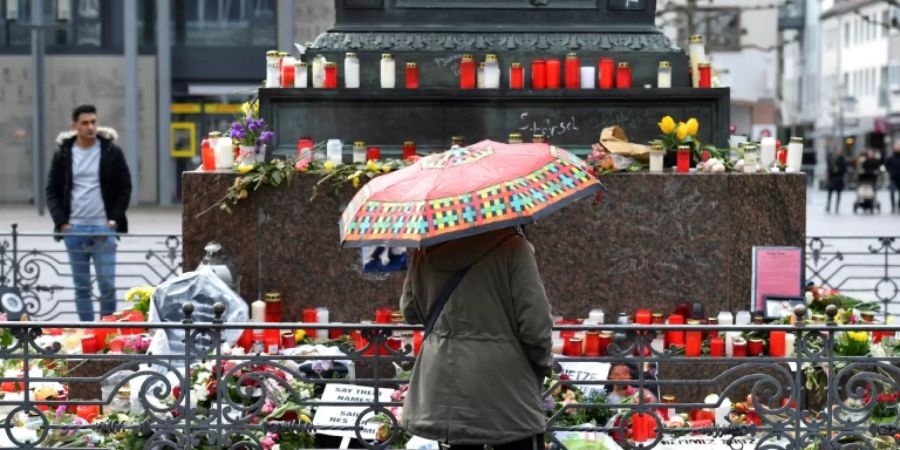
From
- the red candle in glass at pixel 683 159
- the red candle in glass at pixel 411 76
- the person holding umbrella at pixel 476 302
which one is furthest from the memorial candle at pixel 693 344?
the person holding umbrella at pixel 476 302

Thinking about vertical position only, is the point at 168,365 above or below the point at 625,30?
below

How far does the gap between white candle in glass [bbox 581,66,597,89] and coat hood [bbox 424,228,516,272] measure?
4213 millimetres

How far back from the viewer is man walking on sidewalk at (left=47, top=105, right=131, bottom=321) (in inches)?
515

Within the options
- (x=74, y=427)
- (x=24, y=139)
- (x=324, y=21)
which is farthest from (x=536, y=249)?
(x=24, y=139)

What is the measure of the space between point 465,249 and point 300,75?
4.39 meters

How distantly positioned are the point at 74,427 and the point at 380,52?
3791mm

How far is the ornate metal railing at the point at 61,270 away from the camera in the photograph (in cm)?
1337

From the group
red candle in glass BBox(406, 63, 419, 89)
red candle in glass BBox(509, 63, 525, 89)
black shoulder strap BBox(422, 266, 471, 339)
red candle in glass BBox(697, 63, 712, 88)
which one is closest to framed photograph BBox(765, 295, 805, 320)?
red candle in glass BBox(697, 63, 712, 88)

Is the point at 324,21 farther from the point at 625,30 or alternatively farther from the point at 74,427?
the point at 74,427

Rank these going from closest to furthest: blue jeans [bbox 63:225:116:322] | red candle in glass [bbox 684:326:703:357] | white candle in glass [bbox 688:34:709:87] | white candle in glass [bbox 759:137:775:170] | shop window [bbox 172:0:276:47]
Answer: red candle in glass [bbox 684:326:703:357], white candle in glass [bbox 759:137:775:170], white candle in glass [bbox 688:34:709:87], blue jeans [bbox 63:225:116:322], shop window [bbox 172:0:276:47]

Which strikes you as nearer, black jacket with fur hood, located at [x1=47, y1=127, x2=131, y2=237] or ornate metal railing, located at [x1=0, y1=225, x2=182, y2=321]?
black jacket with fur hood, located at [x1=47, y1=127, x2=131, y2=237]

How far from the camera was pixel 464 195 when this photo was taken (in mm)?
6301

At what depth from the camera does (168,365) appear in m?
7.42

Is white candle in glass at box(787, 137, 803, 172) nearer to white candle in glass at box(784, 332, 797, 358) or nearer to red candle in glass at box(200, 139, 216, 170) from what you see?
white candle in glass at box(784, 332, 797, 358)
